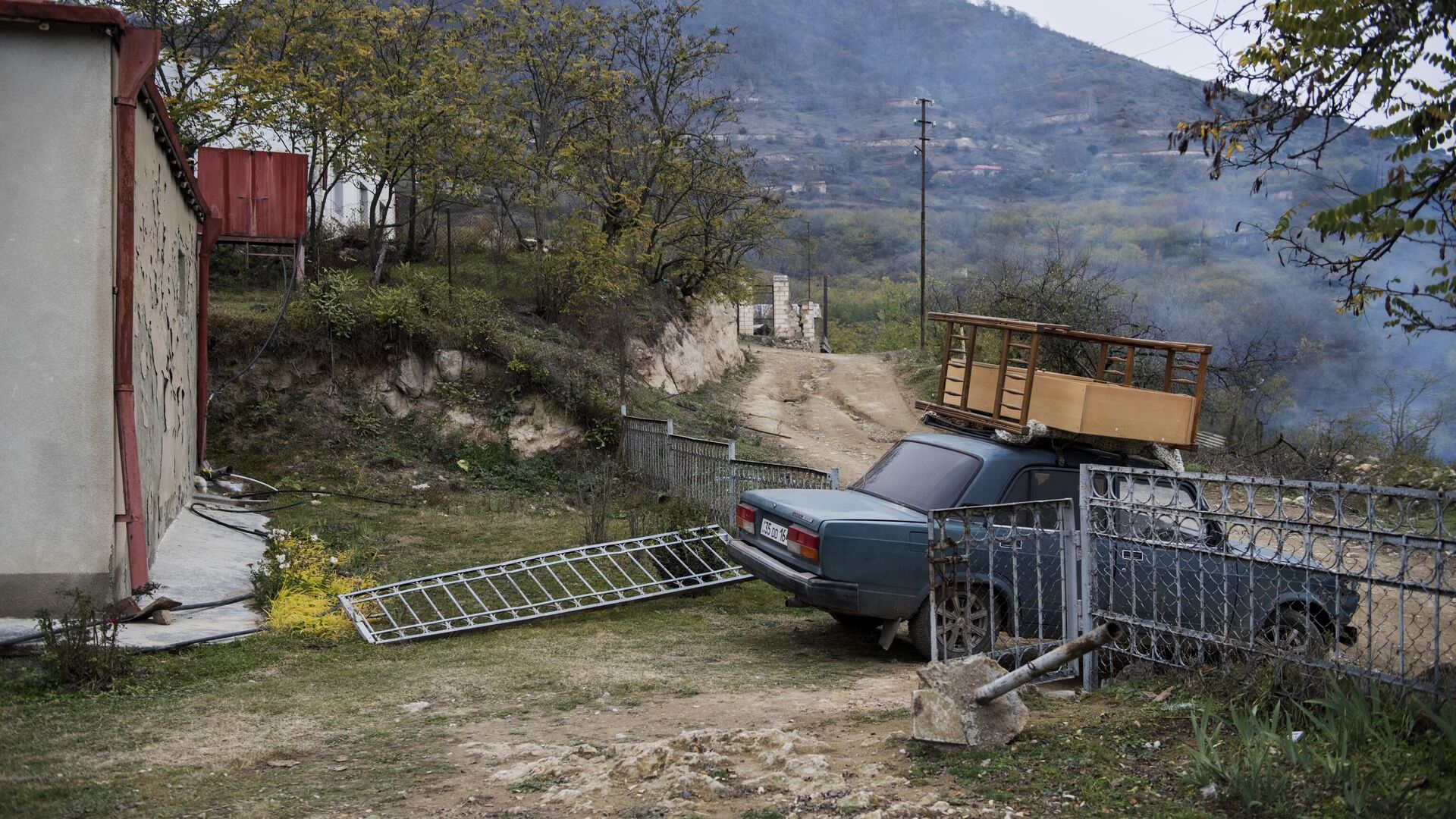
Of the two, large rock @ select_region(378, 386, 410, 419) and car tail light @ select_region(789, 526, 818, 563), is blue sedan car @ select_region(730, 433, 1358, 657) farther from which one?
large rock @ select_region(378, 386, 410, 419)

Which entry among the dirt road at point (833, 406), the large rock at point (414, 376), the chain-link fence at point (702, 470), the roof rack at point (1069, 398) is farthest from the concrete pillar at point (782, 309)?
the roof rack at point (1069, 398)

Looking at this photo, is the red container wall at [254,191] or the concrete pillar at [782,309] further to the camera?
the concrete pillar at [782,309]

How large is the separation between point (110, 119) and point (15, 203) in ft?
2.95

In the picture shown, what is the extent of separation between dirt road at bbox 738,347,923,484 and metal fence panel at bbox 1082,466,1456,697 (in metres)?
14.0

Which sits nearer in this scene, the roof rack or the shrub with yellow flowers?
the roof rack

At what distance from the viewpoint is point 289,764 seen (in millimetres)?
4848

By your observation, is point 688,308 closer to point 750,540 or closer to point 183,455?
point 183,455

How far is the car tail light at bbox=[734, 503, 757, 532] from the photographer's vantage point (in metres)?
8.21

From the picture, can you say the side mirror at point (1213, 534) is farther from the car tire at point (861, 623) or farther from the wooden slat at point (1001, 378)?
the car tire at point (861, 623)

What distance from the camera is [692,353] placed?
100 feet

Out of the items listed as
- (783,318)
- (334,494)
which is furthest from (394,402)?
(783,318)

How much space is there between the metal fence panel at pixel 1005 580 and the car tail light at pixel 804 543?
900 millimetres

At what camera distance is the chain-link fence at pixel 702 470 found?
428 inches

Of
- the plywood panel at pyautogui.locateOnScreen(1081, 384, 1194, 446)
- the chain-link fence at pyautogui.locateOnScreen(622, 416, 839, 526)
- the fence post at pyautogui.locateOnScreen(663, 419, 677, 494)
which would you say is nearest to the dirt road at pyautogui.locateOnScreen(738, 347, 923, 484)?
the chain-link fence at pyautogui.locateOnScreen(622, 416, 839, 526)
